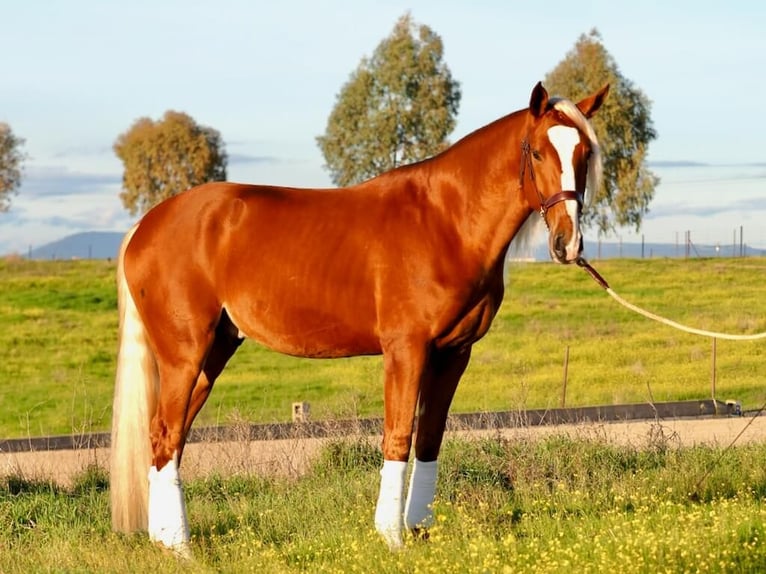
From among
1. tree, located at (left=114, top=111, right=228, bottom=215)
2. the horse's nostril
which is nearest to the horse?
the horse's nostril

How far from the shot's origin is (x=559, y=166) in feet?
21.3

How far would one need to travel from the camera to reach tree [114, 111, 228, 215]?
78062 mm

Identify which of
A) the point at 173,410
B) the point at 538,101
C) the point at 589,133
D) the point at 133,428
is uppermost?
the point at 538,101

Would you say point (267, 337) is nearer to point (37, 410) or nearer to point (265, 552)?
point (265, 552)

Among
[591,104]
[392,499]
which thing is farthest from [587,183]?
[392,499]

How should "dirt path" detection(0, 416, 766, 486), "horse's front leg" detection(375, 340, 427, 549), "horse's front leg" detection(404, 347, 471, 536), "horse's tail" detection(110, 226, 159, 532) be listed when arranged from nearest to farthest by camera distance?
"horse's front leg" detection(375, 340, 427, 549) < "horse's front leg" detection(404, 347, 471, 536) < "horse's tail" detection(110, 226, 159, 532) < "dirt path" detection(0, 416, 766, 486)

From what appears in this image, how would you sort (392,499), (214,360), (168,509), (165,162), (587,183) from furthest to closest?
(165,162) → (214,360) → (168,509) → (392,499) → (587,183)

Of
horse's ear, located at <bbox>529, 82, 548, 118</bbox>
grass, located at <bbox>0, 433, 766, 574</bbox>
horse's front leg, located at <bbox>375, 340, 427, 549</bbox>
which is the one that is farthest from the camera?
horse's front leg, located at <bbox>375, 340, 427, 549</bbox>

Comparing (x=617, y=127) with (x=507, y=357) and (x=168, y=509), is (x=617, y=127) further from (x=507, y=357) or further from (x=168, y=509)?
(x=168, y=509)

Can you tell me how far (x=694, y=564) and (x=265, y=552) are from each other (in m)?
2.43

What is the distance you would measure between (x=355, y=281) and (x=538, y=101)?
1.60m

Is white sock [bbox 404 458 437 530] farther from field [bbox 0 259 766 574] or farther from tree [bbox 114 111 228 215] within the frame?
tree [bbox 114 111 228 215]

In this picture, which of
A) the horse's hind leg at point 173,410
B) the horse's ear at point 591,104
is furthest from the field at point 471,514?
the horse's ear at point 591,104

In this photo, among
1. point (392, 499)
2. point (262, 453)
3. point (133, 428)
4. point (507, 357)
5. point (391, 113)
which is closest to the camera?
point (392, 499)
